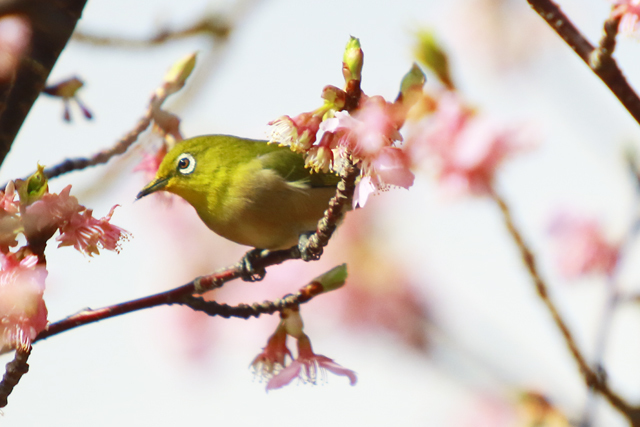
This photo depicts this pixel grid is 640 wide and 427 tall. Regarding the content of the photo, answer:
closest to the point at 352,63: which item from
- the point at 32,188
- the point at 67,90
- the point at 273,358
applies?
the point at 32,188

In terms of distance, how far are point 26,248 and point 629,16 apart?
2019 mm

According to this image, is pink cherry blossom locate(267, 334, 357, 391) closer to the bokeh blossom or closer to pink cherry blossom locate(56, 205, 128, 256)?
pink cherry blossom locate(56, 205, 128, 256)

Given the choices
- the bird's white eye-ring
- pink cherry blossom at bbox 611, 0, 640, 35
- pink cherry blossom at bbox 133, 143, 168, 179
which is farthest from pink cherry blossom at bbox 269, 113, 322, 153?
the bird's white eye-ring

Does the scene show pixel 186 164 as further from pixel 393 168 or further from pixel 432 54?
pixel 393 168

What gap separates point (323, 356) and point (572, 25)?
5.48 ft

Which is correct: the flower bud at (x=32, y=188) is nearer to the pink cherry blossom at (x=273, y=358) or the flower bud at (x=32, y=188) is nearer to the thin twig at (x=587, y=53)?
the pink cherry blossom at (x=273, y=358)

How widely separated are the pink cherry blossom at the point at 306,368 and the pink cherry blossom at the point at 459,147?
2165 millimetres

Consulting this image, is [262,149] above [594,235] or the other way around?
above

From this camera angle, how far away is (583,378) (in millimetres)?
3213

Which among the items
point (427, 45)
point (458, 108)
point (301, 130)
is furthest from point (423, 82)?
point (458, 108)

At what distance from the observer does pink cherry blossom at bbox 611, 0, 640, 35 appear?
204 cm

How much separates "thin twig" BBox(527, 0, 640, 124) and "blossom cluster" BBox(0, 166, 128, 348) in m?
1.56

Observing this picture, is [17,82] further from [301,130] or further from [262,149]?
[262,149]

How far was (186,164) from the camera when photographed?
156 inches
